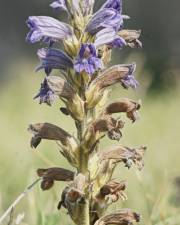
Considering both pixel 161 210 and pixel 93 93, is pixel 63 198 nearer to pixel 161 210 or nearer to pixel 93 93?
pixel 93 93

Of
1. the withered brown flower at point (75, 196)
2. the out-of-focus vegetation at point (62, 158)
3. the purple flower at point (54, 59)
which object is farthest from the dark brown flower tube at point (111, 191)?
the out-of-focus vegetation at point (62, 158)

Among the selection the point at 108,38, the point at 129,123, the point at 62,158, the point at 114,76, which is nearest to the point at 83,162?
the point at 114,76

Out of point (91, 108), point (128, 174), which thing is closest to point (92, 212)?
point (91, 108)

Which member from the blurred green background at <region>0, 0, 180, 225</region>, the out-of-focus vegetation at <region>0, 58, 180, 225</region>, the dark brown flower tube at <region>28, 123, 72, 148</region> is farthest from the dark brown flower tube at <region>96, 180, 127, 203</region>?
the blurred green background at <region>0, 0, 180, 225</region>

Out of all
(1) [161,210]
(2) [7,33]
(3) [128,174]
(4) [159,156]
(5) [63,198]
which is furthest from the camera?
(2) [7,33]

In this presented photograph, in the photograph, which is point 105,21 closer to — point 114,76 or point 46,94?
point 114,76

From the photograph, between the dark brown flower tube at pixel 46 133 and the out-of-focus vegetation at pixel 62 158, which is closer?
the dark brown flower tube at pixel 46 133

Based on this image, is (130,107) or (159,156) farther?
(159,156)

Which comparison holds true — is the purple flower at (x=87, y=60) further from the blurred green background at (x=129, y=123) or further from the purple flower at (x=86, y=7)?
the blurred green background at (x=129, y=123)
